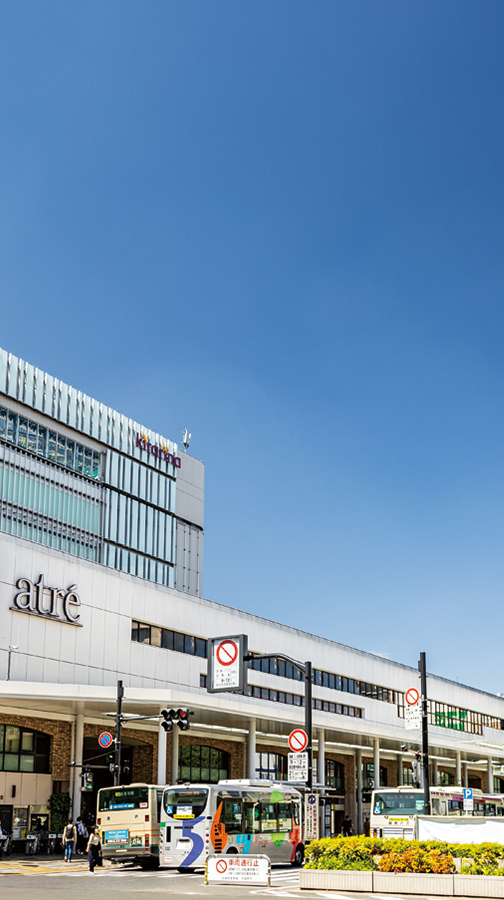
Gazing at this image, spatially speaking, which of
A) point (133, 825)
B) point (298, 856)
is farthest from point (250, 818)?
point (133, 825)

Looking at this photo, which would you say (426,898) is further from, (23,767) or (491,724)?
(491,724)

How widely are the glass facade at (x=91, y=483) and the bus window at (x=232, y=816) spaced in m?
50.9

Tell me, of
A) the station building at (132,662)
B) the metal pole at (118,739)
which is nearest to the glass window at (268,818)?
the metal pole at (118,739)

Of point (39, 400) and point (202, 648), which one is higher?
point (39, 400)

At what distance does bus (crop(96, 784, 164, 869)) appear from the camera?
104ft

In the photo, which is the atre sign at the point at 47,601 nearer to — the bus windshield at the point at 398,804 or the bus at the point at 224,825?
the bus at the point at 224,825

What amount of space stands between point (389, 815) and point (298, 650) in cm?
1937

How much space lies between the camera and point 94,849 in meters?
30.6

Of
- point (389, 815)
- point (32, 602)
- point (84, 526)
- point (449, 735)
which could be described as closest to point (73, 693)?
point (32, 602)

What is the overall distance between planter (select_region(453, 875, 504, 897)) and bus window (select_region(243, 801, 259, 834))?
11782 mm

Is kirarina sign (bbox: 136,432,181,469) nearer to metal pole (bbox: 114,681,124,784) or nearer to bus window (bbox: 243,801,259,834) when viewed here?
metal pole (bbox: 114,681,124,784)

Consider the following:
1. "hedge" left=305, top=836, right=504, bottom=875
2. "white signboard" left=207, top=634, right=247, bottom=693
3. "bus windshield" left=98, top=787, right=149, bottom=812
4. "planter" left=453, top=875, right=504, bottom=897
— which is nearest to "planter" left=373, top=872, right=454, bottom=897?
"planter" left=453, top=875, right=504, bottom=897

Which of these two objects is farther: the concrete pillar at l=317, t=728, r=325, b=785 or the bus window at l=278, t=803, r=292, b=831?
the concrete pillar at l=317, t=728, r=325, b=785

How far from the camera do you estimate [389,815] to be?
38.8 meters
